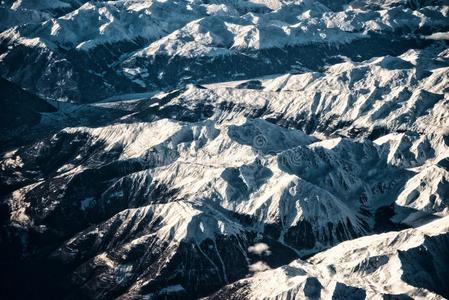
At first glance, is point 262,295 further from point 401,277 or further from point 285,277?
point 401,277

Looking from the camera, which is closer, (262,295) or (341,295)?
(341,295)

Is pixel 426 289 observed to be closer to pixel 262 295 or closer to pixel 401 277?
pixel 401 277

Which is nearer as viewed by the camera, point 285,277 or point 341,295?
point 341,295

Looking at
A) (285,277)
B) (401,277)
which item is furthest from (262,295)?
(401,277)

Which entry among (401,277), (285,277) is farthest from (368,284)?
(285,277)

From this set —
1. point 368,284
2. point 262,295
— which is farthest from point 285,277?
point 368,284

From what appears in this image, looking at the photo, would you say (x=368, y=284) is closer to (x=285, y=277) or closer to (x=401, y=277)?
(x=401, y=277)

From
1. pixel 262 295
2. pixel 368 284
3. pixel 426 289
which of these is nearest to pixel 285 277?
pixel 262 295
